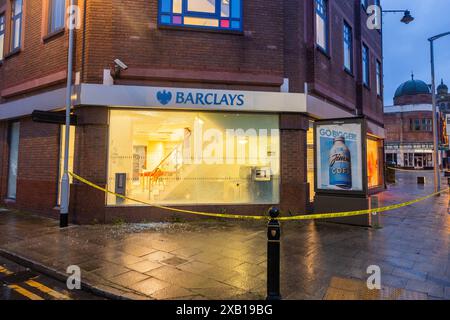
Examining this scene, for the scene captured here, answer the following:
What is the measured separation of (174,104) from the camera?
869cm

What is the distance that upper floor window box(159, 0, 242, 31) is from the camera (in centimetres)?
898

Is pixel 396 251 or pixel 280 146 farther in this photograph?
pixel 280 146

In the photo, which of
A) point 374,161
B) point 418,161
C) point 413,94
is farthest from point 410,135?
point 374,161

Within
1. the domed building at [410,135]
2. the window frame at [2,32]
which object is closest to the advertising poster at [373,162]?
the window frame at [2,32]

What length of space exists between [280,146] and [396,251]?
437 centimetres

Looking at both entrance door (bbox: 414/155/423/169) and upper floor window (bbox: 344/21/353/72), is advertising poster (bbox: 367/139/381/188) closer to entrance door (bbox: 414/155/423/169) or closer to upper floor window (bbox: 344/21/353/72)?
upper floor window (bbox: 344/21/353/72)

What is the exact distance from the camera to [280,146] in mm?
9312
